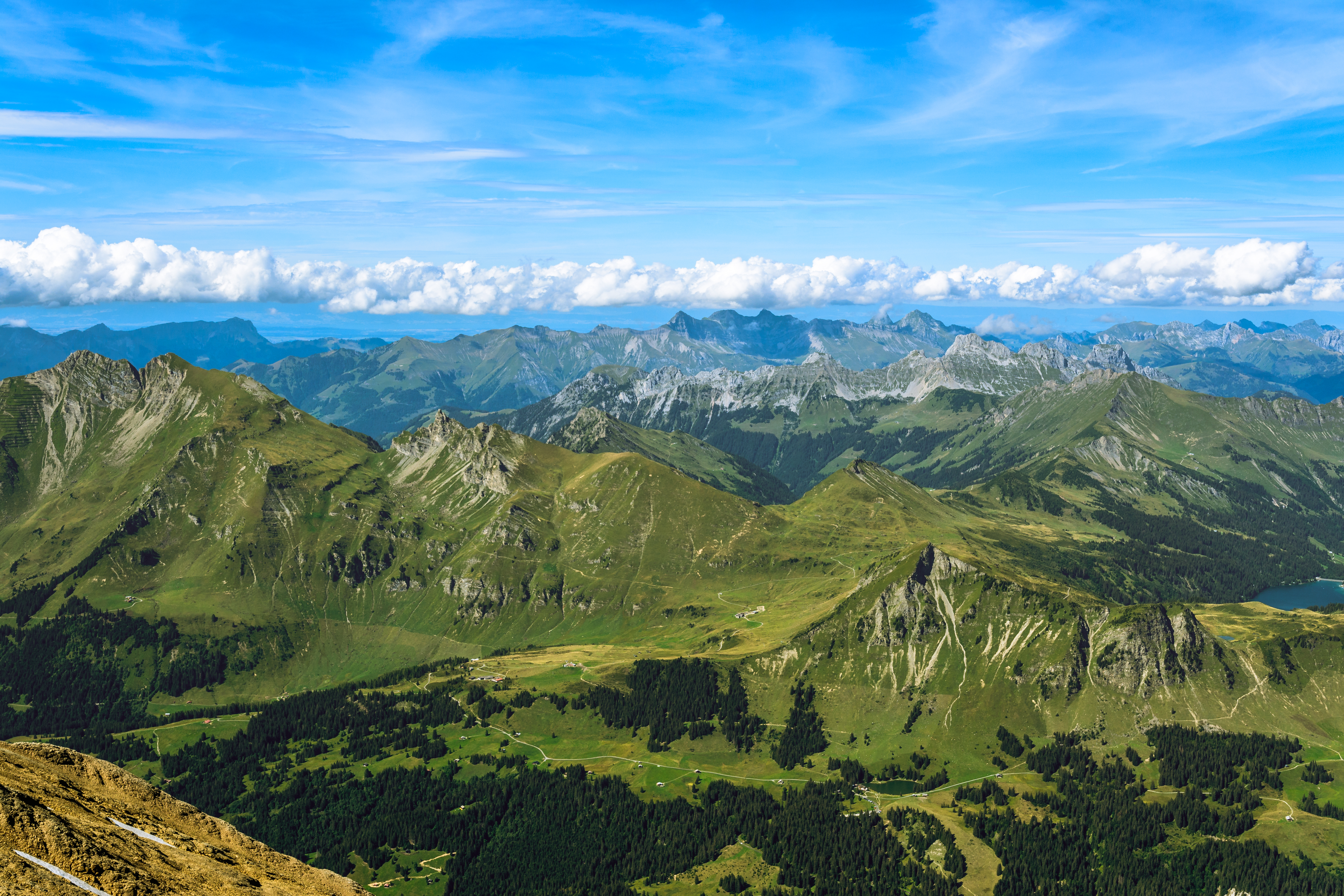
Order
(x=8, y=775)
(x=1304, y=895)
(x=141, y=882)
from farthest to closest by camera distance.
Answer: (x=1304, y=895), (x=8, y=775), (x=141, y=882)

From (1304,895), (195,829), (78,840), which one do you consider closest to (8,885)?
(78,840)

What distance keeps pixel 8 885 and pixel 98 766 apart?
23023 mm

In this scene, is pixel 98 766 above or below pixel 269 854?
above

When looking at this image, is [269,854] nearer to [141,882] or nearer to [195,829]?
[195,829]

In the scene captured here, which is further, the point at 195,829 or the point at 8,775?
the point at 195,829

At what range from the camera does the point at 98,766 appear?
59.5m

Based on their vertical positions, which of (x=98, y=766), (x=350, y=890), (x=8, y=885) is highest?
(x=8, y=885)

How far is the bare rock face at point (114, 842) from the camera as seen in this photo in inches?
1647

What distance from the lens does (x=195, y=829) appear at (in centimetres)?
5809

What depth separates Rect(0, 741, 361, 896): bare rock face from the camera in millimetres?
41844

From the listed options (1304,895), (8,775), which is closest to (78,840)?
(8,775)

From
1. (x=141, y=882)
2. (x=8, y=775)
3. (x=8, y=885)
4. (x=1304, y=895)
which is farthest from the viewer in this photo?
(x=1304, y=895)

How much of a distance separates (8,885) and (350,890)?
22.9 metres

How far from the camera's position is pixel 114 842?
155ft
